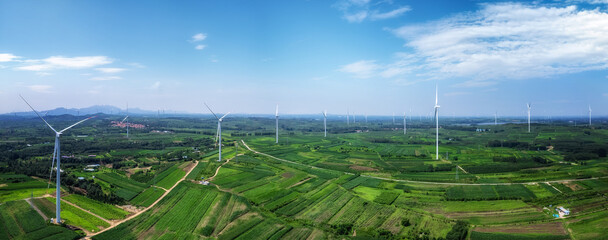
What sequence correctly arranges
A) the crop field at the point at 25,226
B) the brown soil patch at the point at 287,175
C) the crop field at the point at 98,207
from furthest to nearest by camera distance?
the brown soil patch at the point at 287,175 → the crop field at the point at 98,207 → the crop field at the point at 25,226

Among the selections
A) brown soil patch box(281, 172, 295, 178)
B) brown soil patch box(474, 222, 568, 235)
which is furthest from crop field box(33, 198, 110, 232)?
brown soil patch box(474, 222, 568, 235)

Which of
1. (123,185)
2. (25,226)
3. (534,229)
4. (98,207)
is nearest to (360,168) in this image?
(534,229)

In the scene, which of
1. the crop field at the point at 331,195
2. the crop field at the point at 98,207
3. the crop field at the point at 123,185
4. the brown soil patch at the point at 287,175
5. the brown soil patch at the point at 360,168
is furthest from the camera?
the brown soil patch at the point at 360,168

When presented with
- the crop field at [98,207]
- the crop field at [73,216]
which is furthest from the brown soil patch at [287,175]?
the crop field at [73,216]

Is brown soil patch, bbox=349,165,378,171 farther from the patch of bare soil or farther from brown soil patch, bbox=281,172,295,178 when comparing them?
brown soil patch, bbox=281,172,295,178

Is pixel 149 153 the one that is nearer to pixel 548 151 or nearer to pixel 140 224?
pixel 140 224

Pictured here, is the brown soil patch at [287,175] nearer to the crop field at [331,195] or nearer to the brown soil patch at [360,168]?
the crop field at [331,195]

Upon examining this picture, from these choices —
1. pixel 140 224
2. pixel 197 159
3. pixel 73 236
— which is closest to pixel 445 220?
pixel 140 224

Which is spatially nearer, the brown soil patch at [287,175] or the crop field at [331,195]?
the crop field at [331,195]
